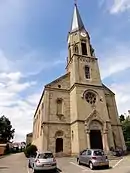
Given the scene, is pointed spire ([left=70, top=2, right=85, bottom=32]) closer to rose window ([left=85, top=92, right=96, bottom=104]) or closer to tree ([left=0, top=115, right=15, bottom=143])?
rose window ([left=85, top=92, right=96, bottom=104])

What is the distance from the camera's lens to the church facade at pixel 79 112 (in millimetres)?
27594

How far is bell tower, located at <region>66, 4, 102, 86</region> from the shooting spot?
3266 cm

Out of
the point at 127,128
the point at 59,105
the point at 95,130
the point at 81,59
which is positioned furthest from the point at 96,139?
the point at 127,128

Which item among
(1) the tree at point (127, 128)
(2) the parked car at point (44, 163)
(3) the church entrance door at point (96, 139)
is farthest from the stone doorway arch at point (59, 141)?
(1) the tree at point (127, 128)

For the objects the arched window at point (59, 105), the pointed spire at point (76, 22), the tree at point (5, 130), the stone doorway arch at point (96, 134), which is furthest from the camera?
the tree at point (5, 130)

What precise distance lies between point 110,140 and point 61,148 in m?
7.74

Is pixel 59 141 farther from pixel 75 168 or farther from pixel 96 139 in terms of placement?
pixel 75 168

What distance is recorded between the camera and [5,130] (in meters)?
69.9

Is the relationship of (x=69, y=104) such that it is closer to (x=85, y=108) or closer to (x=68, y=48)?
(x=85, y=108)

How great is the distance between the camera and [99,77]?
33.8 meters

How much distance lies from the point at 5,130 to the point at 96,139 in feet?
168

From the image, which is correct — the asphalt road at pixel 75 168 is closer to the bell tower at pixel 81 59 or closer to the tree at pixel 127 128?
the bell tower at pixel 81 59

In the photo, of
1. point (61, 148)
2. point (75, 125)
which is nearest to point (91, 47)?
point (75, 125)

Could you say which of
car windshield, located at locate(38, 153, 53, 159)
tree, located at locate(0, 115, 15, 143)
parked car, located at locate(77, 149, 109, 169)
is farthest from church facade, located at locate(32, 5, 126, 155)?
tree, located at locate(0, 115, 15, 143)
